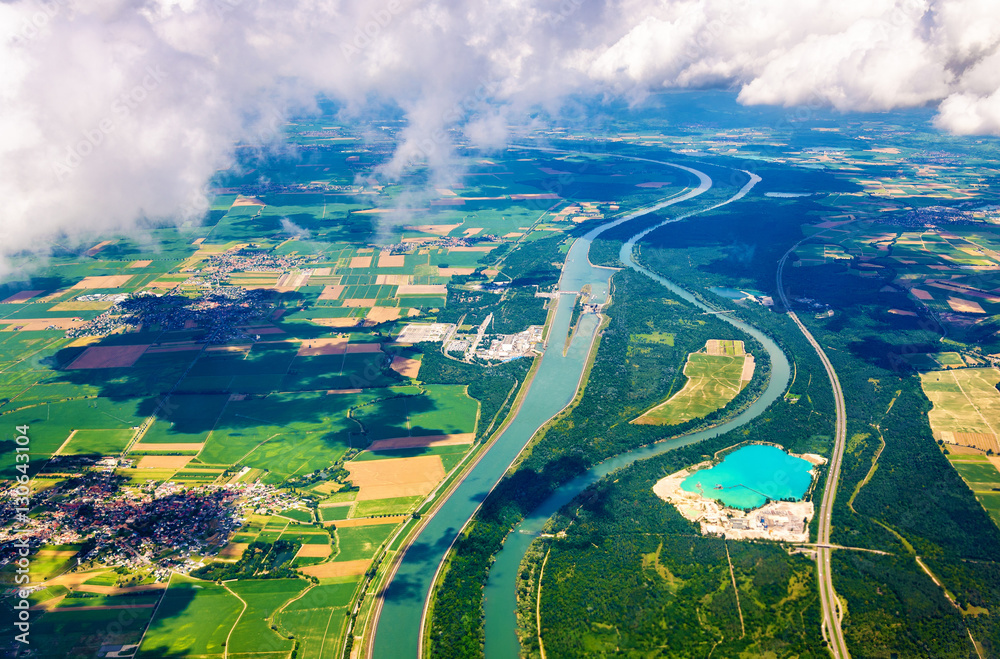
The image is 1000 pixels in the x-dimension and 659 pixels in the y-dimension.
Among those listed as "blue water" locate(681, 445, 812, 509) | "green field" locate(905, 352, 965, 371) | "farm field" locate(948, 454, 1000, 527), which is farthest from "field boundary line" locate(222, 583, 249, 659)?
"green field" locate(905, 352, 965, 371)

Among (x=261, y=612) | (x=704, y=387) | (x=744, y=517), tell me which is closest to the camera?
(x=261, y=612)

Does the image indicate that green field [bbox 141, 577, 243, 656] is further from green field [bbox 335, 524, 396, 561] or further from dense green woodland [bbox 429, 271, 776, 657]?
dense green woodland [bbox 429, 271, 776, 657]

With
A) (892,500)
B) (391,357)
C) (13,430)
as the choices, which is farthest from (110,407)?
(892,500)

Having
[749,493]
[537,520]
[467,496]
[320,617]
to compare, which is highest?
[749,493]

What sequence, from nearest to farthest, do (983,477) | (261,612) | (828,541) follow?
(261,612) < (828,541) < (983,477)

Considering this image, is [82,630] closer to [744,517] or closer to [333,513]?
[333,513]

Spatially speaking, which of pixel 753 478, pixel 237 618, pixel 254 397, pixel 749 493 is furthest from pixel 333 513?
pixel 753 478
